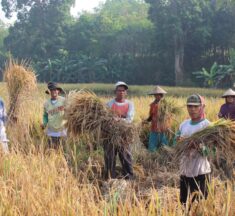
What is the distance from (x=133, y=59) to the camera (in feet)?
94.7

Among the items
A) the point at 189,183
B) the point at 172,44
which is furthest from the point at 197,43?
the point at 189,183

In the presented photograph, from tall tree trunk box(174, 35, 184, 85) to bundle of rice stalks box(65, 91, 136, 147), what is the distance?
2204cm

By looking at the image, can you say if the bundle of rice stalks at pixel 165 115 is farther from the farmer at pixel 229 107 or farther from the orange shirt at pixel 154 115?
the farmer at pixel 229 107

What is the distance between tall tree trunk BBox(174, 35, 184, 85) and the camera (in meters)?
26.1

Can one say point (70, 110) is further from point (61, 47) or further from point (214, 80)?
point (61, 47)

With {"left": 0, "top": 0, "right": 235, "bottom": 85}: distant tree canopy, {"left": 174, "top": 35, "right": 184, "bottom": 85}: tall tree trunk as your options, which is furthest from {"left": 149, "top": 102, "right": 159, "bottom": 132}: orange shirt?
{"left": 174, "top": 35, "right": 184, "bottom": 85}: tall tree trunk

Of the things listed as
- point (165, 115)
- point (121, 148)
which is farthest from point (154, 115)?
point (121, 148)

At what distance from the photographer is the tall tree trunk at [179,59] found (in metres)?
26.1

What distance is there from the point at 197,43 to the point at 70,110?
2310cm

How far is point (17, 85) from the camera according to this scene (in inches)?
217

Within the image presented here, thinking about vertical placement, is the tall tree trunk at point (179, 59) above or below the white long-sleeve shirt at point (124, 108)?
above

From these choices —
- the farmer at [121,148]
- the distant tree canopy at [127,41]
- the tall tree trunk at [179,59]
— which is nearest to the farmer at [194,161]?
the farmer at [121,148]

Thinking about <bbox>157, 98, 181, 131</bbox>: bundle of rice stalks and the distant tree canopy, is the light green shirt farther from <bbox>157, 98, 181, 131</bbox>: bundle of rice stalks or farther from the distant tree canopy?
the distant tree canopy

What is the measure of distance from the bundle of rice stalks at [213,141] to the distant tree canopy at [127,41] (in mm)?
19222
